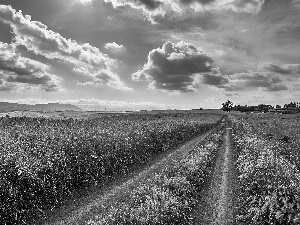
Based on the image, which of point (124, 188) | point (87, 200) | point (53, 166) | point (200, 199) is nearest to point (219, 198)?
point (200, 199)

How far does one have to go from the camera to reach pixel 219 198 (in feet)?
48.2

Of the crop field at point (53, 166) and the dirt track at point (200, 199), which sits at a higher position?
the crop field at point (53, 166)

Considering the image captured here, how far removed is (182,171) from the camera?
17719mm

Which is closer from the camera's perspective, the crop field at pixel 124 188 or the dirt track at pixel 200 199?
the crop field at pixel 124 188

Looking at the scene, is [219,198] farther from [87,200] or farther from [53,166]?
[53,166]

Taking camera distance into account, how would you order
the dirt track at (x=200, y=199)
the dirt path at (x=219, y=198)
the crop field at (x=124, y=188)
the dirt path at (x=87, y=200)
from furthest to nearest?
the dirt path at (x=219, y=198) < the dirt track at (x=200, y=199) < the dirt path at (x=87, y=200) < the crop field at (x=124, y=188)

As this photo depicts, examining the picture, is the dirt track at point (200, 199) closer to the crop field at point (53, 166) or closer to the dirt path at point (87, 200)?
the dirt path at point (87, 200)

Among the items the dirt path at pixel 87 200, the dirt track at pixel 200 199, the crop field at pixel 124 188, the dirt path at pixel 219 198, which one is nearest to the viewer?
the crop field at pixel 124 188

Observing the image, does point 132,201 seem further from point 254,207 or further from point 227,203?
point 254,207

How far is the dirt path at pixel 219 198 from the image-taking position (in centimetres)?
1216

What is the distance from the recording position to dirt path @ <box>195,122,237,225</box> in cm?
1216

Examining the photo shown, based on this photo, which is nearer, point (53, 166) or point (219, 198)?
point (219, 198)

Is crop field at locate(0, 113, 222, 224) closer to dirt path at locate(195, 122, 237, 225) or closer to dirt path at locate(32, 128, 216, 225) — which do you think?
dirt path at locate(32, 128, 216, 225)

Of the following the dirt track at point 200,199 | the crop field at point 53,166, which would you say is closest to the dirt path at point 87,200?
the dirt track at point 200,199
